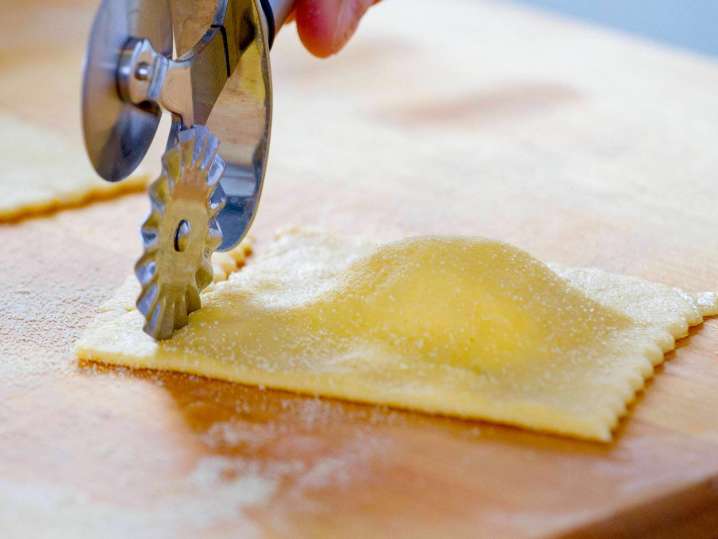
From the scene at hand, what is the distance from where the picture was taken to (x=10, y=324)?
4.44 feet

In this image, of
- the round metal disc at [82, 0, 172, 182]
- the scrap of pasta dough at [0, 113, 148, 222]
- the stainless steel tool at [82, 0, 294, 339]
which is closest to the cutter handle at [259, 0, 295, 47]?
the stainless steel tool at [82, 0, 294, 339]

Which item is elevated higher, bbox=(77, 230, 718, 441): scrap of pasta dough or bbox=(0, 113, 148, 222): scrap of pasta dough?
bbox=(77, 230, 718, 441): scrap of pasta dough

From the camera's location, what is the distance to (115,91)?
112 centimetres

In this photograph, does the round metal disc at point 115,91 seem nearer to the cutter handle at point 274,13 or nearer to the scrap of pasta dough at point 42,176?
the cutter handle at point 274,13

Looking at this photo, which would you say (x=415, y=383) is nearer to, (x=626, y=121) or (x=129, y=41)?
(x=129, y=41)

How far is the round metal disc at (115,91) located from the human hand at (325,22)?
1.04 ft

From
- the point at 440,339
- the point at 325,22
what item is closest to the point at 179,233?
the point at 440,339

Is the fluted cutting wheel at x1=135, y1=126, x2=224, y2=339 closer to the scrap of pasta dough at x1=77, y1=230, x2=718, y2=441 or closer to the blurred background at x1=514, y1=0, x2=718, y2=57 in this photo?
the scrap of pasta dough at x1=77, y1=230, x2=718, y2=441

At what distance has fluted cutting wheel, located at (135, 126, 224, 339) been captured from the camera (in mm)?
1185

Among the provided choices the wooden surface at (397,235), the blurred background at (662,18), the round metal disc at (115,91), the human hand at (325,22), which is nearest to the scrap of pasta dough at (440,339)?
the wooden surface at (397,235)

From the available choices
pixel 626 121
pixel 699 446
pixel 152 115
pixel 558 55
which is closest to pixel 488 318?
pixel 699 446

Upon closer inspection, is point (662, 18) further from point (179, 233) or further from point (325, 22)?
point (179, 233)

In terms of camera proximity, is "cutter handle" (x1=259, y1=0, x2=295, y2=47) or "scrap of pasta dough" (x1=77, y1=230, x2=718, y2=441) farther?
"cutter handle" (x1=259, y1=0, x2=295, y2=47)

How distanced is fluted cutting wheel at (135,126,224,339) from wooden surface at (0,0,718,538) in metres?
0.08
